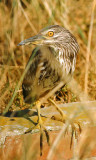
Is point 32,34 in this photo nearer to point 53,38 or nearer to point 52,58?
point 53,38

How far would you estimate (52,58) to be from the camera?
Result: 340cm

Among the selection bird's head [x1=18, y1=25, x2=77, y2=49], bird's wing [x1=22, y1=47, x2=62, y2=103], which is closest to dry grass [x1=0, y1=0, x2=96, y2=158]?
bird's head [x1=18, y1=25, x2=77, y2=49]

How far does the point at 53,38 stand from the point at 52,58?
9.1 inches

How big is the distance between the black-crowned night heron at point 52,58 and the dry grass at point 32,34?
0.81 feet

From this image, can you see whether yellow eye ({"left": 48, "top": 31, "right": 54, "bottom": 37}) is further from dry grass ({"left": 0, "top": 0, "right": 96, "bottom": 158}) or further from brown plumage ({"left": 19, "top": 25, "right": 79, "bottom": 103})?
dry grass ({"left": 0, "top": 0, "right": 96, "bottom": 158})

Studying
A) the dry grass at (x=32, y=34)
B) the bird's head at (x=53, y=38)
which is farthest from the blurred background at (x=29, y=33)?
the bird's head at (x=53, y=38)

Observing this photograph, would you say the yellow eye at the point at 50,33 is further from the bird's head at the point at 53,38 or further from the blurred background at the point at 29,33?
the blurred background at the point at 29,33

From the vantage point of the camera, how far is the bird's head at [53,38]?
3.39 meters

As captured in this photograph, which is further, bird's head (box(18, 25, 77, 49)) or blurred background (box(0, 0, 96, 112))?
blurred background (box(0, 0, 96, 112))

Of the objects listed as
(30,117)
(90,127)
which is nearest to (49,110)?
(30,117)

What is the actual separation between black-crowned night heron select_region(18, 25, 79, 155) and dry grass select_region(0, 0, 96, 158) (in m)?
0.25

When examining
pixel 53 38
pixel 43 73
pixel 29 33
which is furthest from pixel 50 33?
pixel 29 33

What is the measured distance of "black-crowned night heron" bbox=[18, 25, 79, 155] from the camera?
3410 millimetres

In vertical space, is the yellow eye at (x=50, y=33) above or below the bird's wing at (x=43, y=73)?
above
